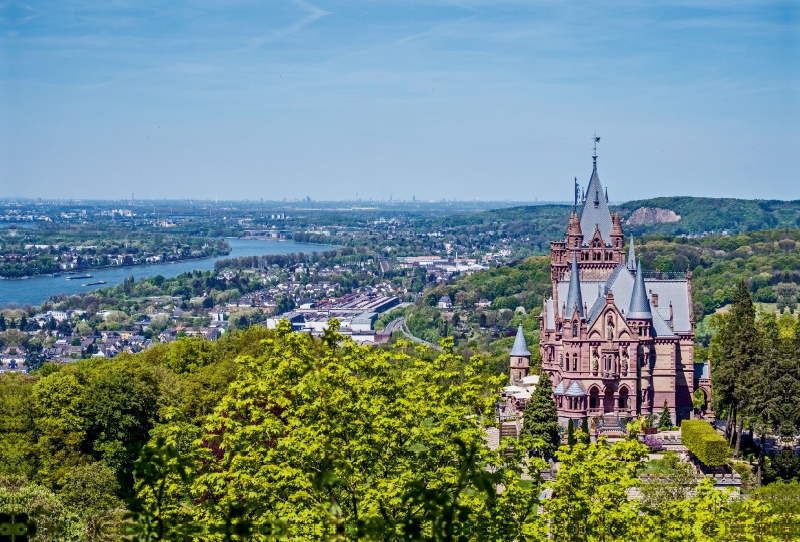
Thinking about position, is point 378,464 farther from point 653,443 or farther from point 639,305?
point 639,305

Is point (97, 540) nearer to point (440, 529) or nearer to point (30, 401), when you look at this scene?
point (30, 401)

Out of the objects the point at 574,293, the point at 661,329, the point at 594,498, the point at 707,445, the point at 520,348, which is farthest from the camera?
the point at 520,348

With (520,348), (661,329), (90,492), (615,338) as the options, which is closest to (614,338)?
(615,338)

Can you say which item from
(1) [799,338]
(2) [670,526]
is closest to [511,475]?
(2) [670,526]

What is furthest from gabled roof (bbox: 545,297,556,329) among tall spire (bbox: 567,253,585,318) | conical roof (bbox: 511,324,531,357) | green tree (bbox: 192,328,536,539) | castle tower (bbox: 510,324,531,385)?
green tree (bbox: 192,328,536,539)

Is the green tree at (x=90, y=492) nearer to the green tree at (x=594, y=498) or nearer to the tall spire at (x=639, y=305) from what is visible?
the green tree at (x=594, y=498)

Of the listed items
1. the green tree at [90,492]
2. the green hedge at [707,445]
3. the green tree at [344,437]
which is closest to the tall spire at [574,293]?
the green hedge at [707,445]
